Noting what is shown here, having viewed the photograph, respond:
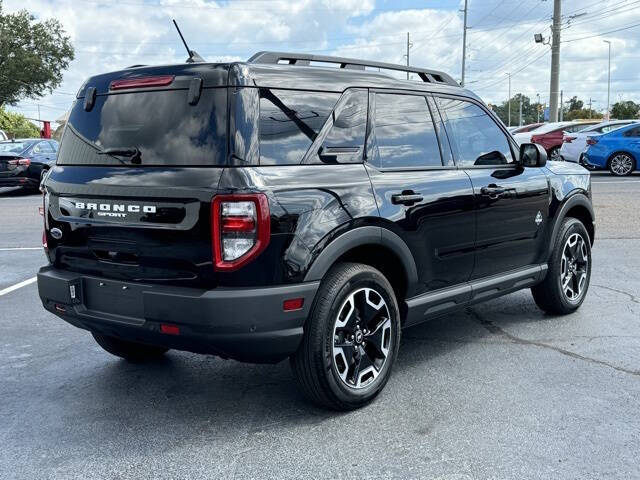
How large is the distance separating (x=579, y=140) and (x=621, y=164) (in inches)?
70.2

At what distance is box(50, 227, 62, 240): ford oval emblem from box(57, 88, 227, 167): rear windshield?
0.40 metres

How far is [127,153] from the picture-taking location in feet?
12.1

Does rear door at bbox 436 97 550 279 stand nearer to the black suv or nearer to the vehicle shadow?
the black suv

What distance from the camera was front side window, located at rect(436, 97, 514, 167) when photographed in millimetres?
4695

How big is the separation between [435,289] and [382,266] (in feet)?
1.49

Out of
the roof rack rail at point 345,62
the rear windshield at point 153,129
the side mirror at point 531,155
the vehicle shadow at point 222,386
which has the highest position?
the roof rack rail at point 345,62

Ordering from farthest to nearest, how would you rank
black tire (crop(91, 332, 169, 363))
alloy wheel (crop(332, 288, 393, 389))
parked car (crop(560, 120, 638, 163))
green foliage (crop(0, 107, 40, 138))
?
green foliage (crop(0, 107, 40, 138)) → parked car (crop(560, 120, 638, 163)) → black tire (crop(91, 332, 169, 363)) → alloy wheel (crop(332, 288, 393, 389))

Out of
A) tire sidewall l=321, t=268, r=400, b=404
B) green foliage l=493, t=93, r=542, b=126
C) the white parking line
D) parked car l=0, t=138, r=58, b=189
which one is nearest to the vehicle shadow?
tire sidewall l=321, t=268, r=400, b=404

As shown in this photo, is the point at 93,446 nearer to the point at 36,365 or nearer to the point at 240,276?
the point at 240,276

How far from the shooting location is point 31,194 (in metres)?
18.6

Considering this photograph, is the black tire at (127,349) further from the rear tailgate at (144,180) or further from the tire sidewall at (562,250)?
the tire sidewall at (562,250)

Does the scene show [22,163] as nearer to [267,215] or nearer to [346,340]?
[346,340]

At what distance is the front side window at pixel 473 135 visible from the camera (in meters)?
4.70

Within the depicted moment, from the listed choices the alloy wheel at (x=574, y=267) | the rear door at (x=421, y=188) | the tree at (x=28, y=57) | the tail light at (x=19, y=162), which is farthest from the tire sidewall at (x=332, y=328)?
the tree at (x=28, y=57)
